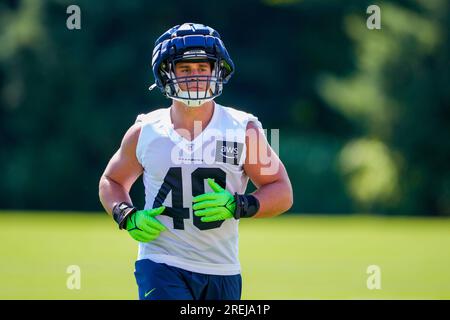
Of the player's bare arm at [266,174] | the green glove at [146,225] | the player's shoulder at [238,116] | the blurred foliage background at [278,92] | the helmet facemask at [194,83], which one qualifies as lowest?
the green glove at [146,225]

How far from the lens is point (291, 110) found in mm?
36250

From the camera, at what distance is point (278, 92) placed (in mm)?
36594

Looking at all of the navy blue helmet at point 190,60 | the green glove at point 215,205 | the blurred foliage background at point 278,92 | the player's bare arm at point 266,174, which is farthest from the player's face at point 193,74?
the blurred foliage background at point 278,92

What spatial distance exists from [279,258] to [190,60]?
9.82 m

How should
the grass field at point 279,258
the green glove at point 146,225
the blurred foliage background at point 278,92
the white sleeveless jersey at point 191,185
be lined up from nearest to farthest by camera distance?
1. the green glove at point 146,225
2. the white sleeveless jersey at point 191,185
3. the grass field at point 279,258
4. the blurred foliage background at point 278,92

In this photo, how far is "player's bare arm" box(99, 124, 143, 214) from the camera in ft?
18.6

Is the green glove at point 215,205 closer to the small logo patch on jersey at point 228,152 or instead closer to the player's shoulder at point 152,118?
the small logo patch on jersey at point 228,152

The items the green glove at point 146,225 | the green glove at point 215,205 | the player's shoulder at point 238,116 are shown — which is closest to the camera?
the green glove at point 215,205

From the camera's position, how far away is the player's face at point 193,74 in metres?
5.40

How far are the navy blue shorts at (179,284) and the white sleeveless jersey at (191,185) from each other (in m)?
0.04

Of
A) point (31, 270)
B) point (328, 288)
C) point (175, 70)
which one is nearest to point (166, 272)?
point (175, 70)

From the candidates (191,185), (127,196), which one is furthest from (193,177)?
(127,196)

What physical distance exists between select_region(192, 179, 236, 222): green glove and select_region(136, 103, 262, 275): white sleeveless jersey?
6.4 inches

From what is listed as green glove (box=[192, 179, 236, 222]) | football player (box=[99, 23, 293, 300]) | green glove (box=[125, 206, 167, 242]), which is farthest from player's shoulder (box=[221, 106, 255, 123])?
green glove (box=[125, 206, 167, 242])
